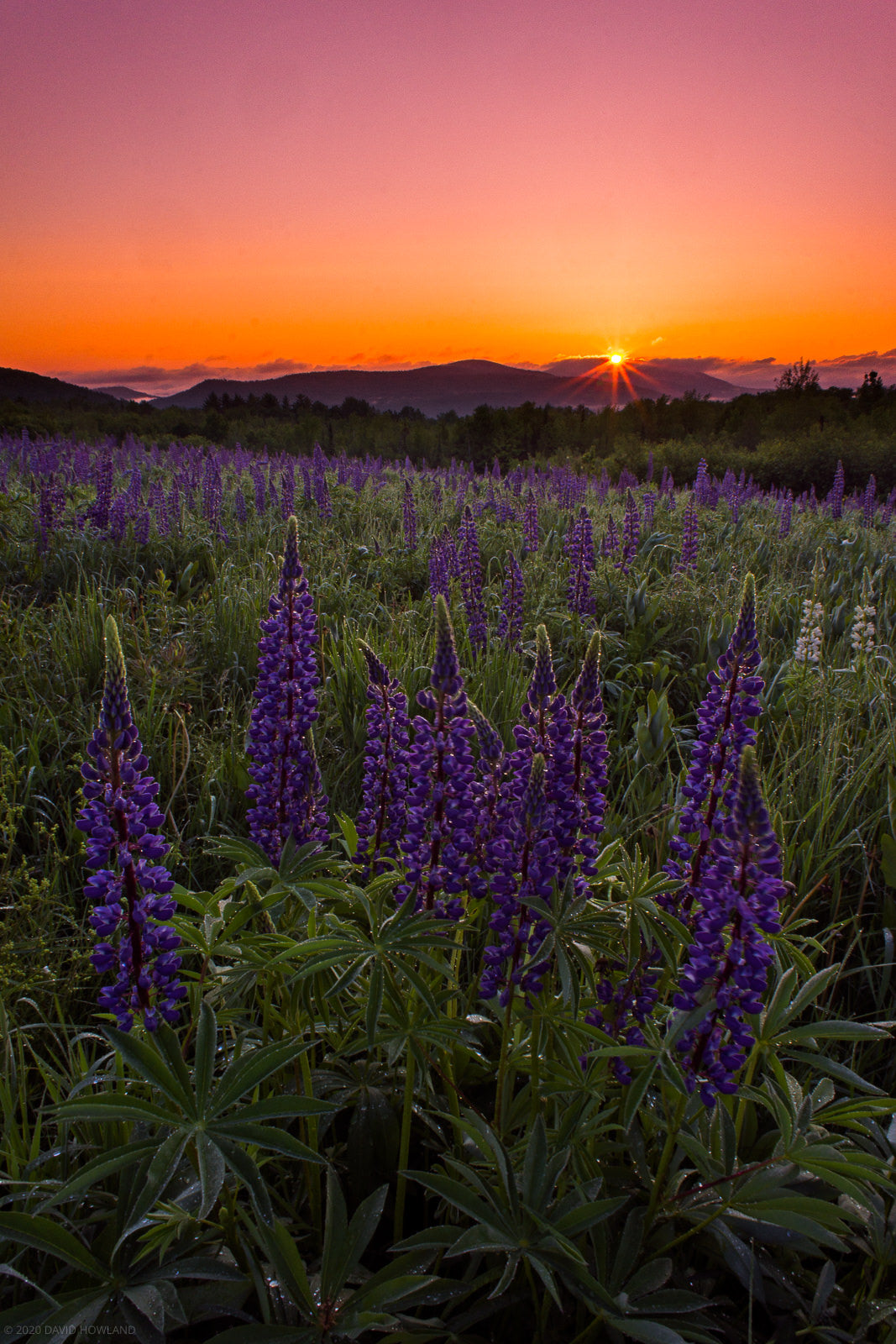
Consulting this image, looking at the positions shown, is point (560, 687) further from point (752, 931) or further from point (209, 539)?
point (209, 539)

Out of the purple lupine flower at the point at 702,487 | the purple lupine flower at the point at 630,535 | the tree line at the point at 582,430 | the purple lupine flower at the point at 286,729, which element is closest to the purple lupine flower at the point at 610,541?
the purple lupine flower at the point at 630,535

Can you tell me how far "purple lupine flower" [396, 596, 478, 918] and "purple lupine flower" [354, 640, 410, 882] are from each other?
0.32 m

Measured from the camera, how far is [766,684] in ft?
16.2

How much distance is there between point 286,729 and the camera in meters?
2.16

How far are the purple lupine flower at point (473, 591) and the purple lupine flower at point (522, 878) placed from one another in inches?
125

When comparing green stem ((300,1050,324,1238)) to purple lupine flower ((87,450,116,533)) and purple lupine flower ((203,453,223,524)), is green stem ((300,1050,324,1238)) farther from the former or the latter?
purple lupine flower ((203,453,223,524))

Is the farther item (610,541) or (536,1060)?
(610,541)

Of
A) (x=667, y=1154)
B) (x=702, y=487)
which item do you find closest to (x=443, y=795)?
(x=667, y=1154)

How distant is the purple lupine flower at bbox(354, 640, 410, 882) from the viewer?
2.16 meters

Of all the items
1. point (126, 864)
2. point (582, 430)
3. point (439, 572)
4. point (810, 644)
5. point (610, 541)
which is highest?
point (582, 430)

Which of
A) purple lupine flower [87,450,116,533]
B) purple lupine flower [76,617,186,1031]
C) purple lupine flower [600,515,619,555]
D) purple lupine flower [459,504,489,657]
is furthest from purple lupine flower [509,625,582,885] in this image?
purple lupine flower [87,450,116,533]

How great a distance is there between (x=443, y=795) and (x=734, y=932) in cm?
71

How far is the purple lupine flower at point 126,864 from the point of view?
1489mm

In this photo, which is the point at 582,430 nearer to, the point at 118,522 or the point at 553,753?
the point at 118,522
